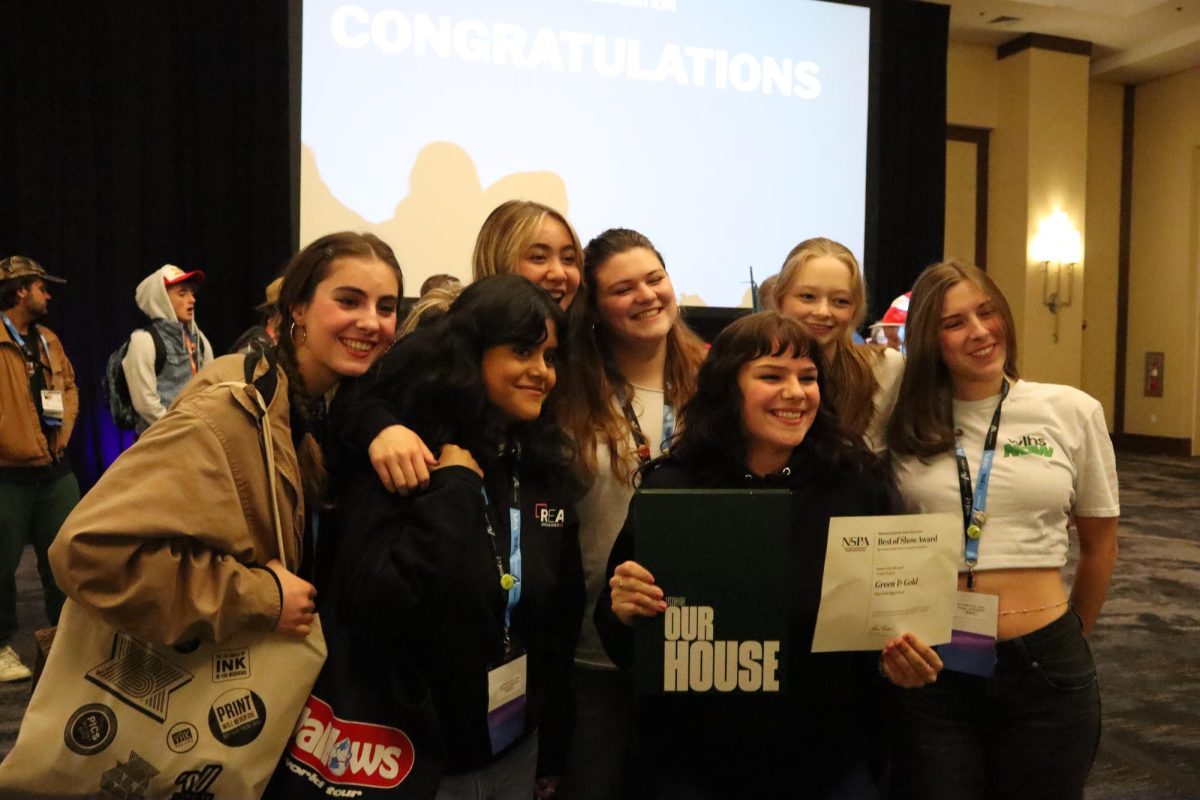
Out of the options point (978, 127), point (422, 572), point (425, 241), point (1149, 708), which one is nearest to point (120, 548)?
point (422, 572)

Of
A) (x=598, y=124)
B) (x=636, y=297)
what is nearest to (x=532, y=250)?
(x=636, y=297)

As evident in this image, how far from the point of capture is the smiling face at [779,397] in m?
1.62

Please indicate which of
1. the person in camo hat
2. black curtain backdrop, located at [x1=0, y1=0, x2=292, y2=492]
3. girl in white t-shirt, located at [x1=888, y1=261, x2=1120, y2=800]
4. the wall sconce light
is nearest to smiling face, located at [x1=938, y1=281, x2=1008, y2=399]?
girl in white t-shirt, located at [x1=888, y1=261, x2=1120, y2=800]

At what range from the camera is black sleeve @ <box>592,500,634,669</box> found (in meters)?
1.58

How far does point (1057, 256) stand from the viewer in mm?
10000

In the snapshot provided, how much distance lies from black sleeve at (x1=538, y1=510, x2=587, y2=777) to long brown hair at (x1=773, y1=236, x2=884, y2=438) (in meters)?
0.62

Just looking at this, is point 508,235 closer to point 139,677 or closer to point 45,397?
point 139,677

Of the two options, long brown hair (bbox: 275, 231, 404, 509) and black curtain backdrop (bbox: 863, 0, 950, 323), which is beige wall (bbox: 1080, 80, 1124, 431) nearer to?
black curtain backdrop (bbox: 863, 0, 950, 323)

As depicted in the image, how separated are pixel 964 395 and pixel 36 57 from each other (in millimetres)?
6635

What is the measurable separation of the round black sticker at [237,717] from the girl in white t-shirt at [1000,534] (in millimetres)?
1166

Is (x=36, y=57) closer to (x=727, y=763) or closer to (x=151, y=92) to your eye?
(x=151, y=92)

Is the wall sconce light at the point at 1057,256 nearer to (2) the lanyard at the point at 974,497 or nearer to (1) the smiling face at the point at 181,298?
(1) the smiling face at the point at 181,298

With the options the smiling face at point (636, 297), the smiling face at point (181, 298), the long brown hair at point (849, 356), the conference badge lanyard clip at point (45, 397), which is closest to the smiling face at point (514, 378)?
the smiling face at point (636, 297)

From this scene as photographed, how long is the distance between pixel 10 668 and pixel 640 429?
3.12 metres
